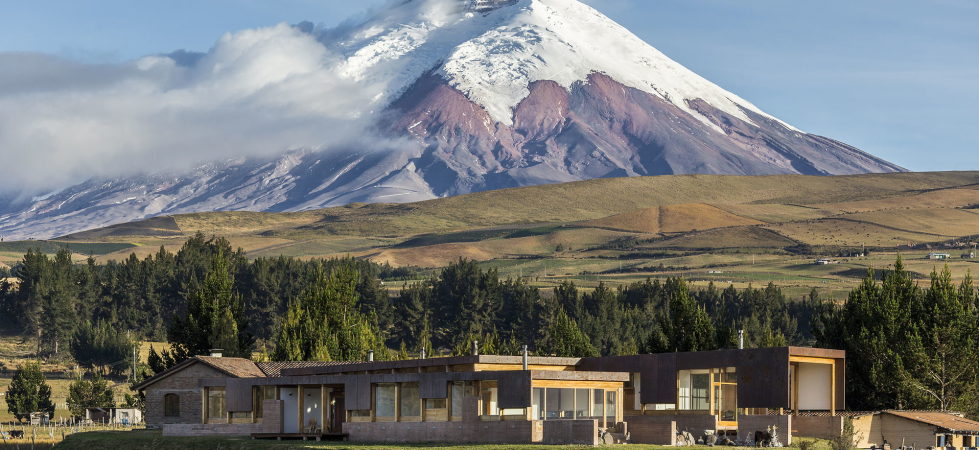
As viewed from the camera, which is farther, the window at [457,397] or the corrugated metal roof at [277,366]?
the corrugated metal roof at [277,366]

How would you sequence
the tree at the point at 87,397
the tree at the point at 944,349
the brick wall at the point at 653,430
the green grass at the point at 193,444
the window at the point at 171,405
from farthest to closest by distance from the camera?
the tree at the point at 87,397
the window at the point at 171,405
the tree at the point at 944,349
the brick wall at the point at 653,430
the green grass at the point at 193,444

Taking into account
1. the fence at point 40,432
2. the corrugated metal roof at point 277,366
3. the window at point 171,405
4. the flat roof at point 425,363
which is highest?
the flat roof at point 425,363

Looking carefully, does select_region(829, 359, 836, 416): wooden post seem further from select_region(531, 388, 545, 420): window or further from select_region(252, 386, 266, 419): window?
select_region(252, 386, 266, 419): window

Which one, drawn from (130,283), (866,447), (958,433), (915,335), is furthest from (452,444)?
(130,283)

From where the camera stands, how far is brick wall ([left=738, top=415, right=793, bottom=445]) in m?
56.1

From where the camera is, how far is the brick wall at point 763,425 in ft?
184

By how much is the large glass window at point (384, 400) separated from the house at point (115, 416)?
37.0m

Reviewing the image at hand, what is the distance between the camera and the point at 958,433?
59.4 meters

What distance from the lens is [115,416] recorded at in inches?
3844

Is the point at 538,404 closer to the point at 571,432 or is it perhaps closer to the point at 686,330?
the point at 571,432

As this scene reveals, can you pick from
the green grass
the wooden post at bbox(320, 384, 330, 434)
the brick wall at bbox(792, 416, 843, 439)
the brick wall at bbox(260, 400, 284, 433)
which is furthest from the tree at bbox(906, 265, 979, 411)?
the brick wall at bbox(260, 400, 284, 433)

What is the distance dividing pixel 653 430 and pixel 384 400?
12.8m

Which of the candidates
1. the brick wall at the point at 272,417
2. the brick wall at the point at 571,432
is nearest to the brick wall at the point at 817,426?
the brick wall at the point at 571,432

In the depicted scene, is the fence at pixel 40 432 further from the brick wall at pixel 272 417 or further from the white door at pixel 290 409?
the white door at pixel 290 409
